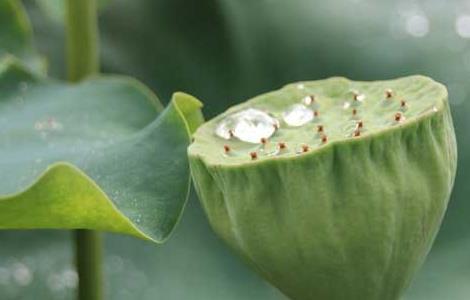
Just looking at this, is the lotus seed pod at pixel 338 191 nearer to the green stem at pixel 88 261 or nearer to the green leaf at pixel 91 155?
the green leaf at pixel 91 155

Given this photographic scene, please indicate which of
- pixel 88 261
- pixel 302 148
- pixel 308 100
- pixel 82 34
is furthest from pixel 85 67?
pixel 302 148

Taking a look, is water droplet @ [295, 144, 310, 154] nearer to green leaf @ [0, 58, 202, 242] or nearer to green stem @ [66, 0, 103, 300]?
green leaf @ [0, 58, 202, 242]

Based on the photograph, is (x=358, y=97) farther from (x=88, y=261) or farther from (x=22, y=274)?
(x=22, y=274)

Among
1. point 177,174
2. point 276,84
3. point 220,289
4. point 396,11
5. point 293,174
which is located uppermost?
point 293,174

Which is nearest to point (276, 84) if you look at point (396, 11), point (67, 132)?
point (396, 11)

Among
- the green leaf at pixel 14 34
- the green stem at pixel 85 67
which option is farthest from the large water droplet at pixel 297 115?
the green leaf at pixel 14 34

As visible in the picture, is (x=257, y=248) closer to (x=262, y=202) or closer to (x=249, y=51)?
(x=262, y=202)
